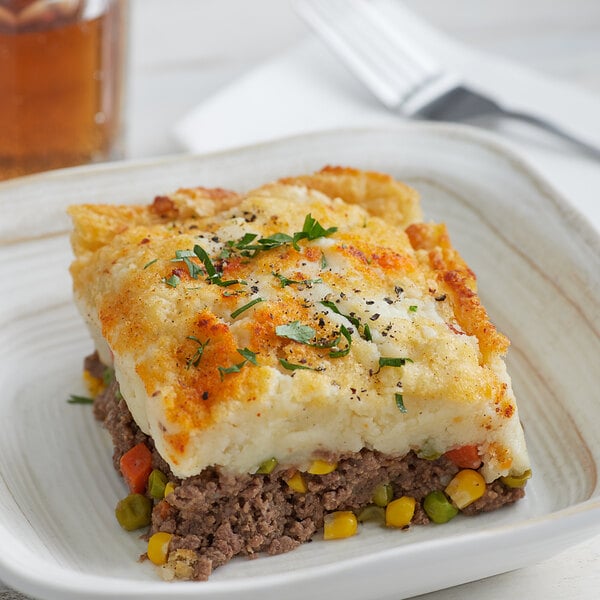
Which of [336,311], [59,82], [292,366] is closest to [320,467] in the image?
[292,366]

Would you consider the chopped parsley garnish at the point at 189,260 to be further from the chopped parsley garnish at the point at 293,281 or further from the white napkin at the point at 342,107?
the white napkin at the point at 342,107

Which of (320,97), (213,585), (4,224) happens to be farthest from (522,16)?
(213,585)

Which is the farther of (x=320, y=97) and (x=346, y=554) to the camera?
(x=320, y=97)

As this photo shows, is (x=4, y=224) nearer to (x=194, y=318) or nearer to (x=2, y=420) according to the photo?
(x=2, y=420)

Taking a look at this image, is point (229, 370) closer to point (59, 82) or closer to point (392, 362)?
point (392, 362)

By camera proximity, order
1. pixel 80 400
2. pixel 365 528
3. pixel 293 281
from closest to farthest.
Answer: pixel 365 528 < pixel 293 281 < pixel 80 400

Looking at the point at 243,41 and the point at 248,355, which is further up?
the point at 248,355

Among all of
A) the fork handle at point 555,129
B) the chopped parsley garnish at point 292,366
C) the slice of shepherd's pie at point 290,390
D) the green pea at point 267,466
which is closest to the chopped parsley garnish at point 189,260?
the slice of shepherd's pie at point 290,390

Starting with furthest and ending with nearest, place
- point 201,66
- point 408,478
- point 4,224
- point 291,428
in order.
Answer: point 201,66
point 4,224
point 408,478
point 291,428
